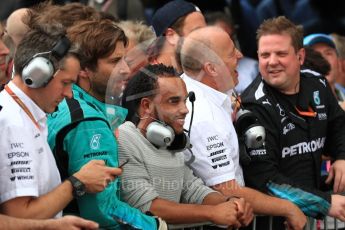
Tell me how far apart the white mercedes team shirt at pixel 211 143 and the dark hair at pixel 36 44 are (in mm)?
1182

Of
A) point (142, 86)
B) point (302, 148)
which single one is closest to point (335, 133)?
point (302, 148)

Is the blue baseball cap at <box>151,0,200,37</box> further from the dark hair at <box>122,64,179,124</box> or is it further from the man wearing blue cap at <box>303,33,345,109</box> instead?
the dark hair at <box>122,64,179,124</box>

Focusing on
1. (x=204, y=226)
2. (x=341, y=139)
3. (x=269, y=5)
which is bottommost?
(x=204, y=226)

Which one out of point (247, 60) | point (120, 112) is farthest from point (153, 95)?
point (247, 60)

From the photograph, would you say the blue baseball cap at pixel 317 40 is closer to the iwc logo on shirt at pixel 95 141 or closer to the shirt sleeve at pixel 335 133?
the shirt sleeve at pixel 335 133

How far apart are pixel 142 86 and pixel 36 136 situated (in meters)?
0.98

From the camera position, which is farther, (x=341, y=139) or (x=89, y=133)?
(x=341, y=139)

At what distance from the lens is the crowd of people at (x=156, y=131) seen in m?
4.43

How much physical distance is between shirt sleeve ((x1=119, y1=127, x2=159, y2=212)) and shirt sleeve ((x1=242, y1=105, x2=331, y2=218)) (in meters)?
1.07

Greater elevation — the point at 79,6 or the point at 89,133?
the point at 79,6

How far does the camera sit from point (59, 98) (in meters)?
4.54

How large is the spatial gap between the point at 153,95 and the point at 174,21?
2.27 meters

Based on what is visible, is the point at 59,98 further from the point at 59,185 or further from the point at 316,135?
the point at 316,135

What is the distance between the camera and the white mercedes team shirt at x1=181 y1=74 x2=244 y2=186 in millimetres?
5402
